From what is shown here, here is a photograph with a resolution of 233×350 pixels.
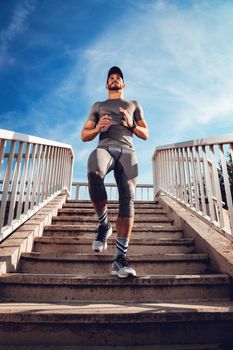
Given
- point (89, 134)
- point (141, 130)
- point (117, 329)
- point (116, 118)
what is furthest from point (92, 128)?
point (117, 329)

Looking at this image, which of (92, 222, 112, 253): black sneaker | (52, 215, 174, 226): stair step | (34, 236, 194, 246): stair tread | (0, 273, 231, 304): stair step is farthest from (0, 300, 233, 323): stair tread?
(52, 215, 174, 226): stair step

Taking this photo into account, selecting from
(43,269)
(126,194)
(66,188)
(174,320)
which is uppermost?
(66,188)

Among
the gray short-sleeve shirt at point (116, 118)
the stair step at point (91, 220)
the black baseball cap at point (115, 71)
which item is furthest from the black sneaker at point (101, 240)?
the black baseball cap at point (115, 71)

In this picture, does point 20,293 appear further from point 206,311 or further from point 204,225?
point 204,225

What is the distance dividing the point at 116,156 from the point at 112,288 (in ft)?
3.55

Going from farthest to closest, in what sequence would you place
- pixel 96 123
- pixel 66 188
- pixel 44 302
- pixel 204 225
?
pixel 66 188, pixel 204 225, pixel 96 123, pixel 44 302

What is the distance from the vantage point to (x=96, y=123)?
236cm

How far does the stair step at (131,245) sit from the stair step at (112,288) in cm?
70

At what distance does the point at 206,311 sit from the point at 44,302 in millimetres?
1112

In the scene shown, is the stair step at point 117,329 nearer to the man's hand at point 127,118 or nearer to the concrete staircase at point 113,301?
the concrete staircase at point 113,301

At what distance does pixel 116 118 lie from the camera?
227 centimetres

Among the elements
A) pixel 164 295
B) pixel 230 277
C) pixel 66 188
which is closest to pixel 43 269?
pixel 164 295

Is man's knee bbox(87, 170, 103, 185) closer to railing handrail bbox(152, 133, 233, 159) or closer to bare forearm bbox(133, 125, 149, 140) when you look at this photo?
bare forearm bbox(133, 125, 149, 140)

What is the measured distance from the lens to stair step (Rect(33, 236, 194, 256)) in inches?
99.3
